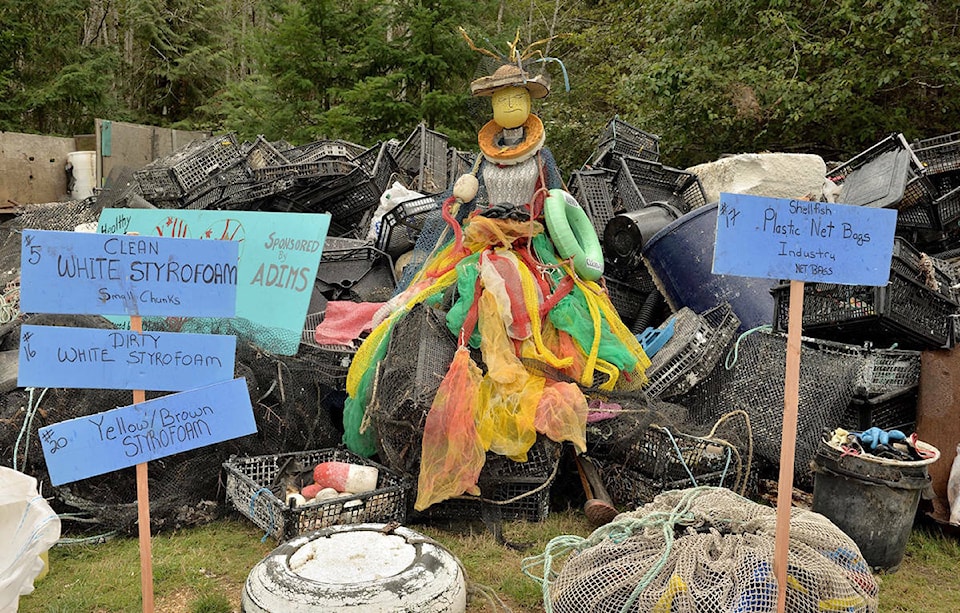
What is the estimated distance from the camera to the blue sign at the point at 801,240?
254 centimetres

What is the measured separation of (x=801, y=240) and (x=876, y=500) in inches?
64.4

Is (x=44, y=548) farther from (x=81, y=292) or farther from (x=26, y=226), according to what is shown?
(x=26, y=226)

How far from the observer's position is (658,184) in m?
6.92

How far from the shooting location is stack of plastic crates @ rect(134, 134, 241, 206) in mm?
7059

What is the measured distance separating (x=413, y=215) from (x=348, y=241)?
1.87ft

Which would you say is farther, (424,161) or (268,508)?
(424,161)

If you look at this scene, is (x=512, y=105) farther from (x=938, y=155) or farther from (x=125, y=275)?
(x=938, y=155)

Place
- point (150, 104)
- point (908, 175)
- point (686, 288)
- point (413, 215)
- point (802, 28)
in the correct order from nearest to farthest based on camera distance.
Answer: point (686, 288)
point (908, 175)
point (413, 215)
point (802, 28)
point (150, 104)

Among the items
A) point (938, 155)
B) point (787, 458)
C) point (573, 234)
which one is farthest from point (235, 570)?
point (938, 155)

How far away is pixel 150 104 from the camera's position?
65.7 feet

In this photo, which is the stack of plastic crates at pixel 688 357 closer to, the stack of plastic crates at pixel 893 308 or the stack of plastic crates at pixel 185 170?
the stack of plastic crates at pixel 893 308

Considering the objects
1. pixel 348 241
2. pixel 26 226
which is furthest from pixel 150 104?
pixel 348 241

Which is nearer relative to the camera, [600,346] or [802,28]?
[600,346]

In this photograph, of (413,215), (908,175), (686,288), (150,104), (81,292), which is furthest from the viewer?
(150,104)
